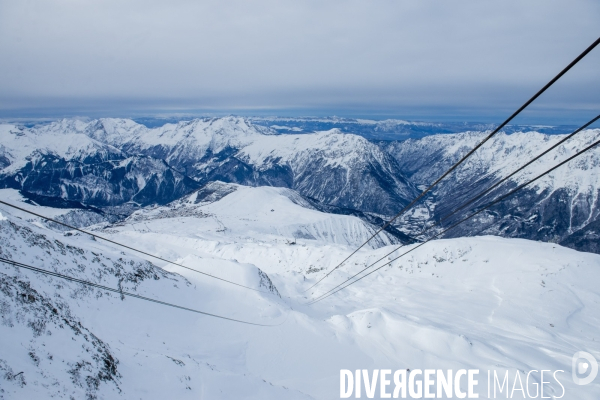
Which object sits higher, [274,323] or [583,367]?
[583,367]

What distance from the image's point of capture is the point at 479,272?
43.4 metres

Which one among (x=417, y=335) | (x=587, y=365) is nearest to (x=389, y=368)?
(x=417, y=335)

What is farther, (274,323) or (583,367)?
(274,323)

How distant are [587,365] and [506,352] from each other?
15.8 feet

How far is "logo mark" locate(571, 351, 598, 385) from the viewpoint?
18.1 m

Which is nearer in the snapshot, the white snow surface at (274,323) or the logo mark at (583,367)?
the white snow surface at (274,323)

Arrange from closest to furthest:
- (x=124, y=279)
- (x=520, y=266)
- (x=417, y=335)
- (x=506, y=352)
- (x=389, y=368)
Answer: (x=389, y=368) → (x=506, y=352) → (x=417, y=335) → (x=124, y=279) → (x=520, y=266)

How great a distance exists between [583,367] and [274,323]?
Result: 20.6 meters

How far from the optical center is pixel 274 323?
24672 mm

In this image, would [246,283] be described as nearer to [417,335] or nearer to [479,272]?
[417,335]

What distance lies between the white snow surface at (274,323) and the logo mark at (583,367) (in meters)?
0.50

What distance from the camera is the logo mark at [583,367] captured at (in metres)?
18.1

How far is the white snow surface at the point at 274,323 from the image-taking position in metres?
13.1

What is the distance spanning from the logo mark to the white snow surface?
500mm
